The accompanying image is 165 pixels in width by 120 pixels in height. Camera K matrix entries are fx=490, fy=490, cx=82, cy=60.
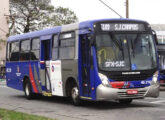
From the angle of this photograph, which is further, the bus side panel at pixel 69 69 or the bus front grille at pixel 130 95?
the bus side panel at pixel 69 69

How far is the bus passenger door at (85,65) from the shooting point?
50.4 ft

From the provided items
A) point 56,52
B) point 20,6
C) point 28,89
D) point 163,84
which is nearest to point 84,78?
point 56,52

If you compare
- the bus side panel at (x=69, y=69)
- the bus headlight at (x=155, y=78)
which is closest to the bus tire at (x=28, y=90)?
the bus side panel at (x=69, y=69)

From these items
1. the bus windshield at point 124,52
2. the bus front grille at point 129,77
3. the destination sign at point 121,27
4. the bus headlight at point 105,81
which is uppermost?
the destination sign at point 121,27

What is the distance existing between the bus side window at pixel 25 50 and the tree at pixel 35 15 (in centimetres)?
4473

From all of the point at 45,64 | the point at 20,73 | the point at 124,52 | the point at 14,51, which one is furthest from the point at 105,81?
the point at 14,51

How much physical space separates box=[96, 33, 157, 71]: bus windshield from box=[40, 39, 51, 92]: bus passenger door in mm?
4194

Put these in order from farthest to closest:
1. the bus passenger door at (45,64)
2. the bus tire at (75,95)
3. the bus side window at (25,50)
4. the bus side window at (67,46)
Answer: the bus side window at (25,50)
the bus passenger door at (45,64)
the bus side window at (67,46)
the bus tire at (75,95)

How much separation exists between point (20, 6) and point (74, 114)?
55489mm

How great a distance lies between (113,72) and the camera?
582 inches

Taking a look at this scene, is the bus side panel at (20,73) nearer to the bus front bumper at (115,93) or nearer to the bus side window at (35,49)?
the bus side window at (35,49)

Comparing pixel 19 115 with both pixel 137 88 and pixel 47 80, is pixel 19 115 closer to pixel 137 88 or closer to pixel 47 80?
pixel 137 88

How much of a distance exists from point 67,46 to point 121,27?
2.44 m

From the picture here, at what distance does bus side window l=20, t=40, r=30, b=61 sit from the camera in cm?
2100
